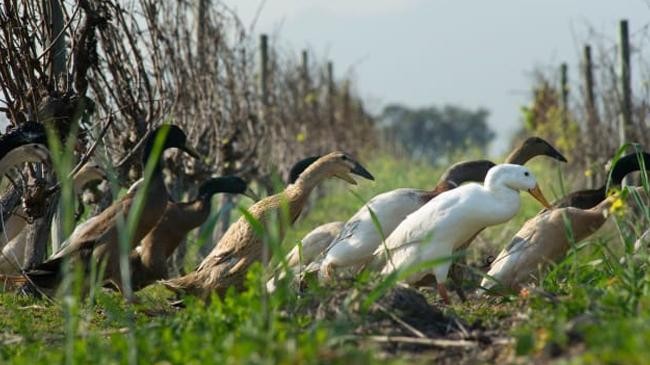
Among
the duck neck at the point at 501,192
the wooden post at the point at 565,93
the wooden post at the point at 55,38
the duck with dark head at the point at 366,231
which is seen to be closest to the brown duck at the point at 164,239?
the duck with dark head at the point at 366,231

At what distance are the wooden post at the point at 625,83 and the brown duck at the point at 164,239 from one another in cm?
660

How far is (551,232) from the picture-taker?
8.93 meters

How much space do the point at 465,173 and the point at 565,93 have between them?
10.9 meters

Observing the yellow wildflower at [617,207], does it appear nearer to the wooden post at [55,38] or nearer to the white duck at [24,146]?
the white duck at [24,146]

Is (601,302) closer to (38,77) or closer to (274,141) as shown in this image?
(38,77)

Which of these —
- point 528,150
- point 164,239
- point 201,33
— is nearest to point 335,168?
point 164,239

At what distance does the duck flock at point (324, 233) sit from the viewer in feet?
26.7

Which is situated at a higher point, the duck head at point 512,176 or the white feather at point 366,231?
the duck head at point 512,176

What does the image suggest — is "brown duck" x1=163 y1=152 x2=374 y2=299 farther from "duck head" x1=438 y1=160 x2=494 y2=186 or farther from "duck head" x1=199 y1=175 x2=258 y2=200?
"duck head" x1=438 y1=160 x2=494 y2=186

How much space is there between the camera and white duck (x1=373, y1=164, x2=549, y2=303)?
26.3ft

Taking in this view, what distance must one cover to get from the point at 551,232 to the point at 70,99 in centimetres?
335

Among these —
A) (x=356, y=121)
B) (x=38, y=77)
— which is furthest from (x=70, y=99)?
(x=356, y=121)

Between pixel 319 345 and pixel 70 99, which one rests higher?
pixel 70 99

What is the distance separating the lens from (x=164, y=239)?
31.9 feet
